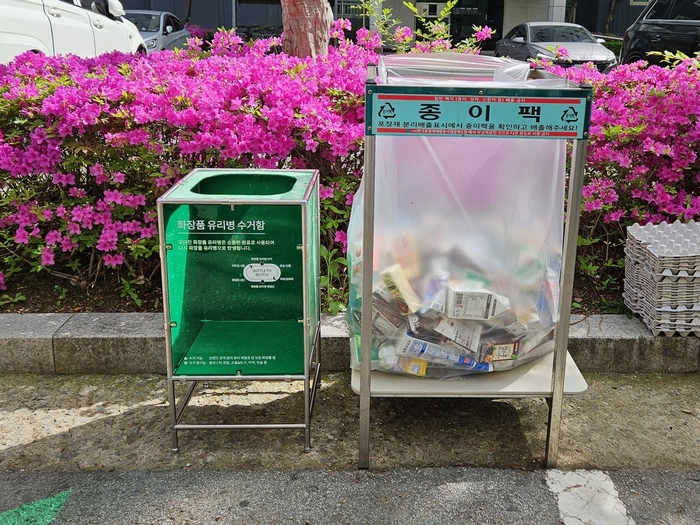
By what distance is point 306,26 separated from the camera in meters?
5.24

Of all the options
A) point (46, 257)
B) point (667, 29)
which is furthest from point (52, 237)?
point (667, 29)

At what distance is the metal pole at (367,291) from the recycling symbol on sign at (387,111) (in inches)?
3.6

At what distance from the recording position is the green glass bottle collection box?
2744 millimetres

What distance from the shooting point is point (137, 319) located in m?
3.66

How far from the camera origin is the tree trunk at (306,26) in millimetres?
5176

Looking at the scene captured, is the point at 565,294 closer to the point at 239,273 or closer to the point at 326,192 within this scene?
Answer: the point at 239,273

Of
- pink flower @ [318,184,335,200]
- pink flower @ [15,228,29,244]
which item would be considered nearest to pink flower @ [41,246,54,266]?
pink flower @ [15,228,29,244]

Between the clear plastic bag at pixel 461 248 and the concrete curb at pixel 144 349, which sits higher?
the clear plastic bag at pixel 461 248

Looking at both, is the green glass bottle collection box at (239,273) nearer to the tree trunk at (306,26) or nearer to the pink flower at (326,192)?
the pink flower at (326,192)

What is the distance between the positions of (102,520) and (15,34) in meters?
5.99

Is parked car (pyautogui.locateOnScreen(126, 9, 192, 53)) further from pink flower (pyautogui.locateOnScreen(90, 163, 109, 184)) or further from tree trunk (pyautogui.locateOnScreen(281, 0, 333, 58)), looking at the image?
pink flower (pyautogui.locateOnScreen(90, 163, 109, 184))

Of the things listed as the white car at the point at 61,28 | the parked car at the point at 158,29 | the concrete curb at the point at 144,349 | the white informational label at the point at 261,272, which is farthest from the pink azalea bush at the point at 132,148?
the parked car at the point at 158,29

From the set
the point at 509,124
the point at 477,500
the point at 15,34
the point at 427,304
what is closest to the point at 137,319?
the point at 427,304

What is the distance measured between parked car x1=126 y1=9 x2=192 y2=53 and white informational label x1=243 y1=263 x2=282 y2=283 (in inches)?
503
